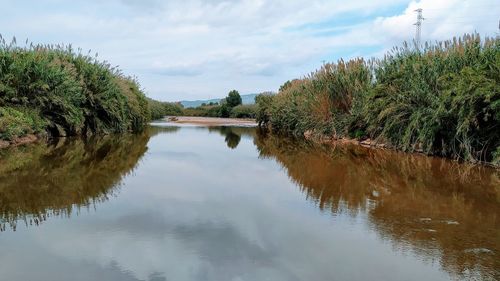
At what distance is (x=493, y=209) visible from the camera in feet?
24.4

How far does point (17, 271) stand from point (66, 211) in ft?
8.15

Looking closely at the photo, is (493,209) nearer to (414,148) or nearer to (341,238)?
(341,238)

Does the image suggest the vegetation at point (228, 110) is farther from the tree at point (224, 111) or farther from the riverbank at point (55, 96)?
the riverbank at point (55, 96)

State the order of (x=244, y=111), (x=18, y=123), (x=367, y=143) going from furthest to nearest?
(x=244, y=111)
(x=367, y=143)
(x=18, y=123)

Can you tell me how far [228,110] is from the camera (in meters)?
69.9

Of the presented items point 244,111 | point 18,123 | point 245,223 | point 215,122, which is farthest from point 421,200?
point 244,111

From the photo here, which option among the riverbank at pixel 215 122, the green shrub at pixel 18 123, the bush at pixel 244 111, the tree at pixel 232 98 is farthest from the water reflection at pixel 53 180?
the tree at pixel 232 98

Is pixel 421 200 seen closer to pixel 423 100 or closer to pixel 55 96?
pixel 423 100

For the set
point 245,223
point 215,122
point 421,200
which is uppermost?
point 215,122

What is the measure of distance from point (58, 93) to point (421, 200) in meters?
17.3

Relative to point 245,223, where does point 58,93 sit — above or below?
above

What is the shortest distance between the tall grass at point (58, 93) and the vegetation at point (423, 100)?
36.4 feet

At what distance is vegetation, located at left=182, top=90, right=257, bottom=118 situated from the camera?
6588 centimetres

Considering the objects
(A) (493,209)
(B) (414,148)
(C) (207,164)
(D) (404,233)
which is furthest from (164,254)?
(B) (414,148)
